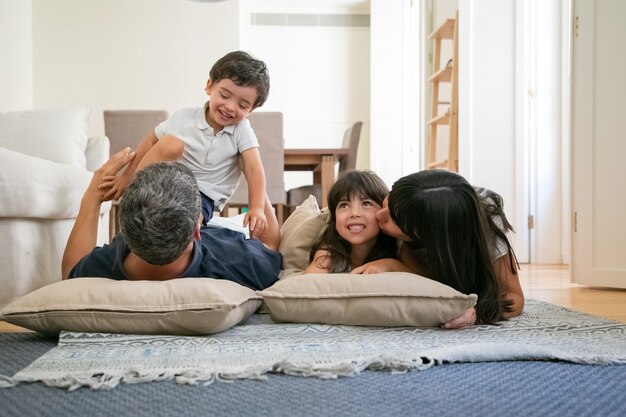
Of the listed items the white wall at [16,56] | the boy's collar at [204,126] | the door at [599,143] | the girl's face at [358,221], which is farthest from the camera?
the white wall at [16,56]

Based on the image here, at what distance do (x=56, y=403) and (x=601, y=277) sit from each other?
101 inches

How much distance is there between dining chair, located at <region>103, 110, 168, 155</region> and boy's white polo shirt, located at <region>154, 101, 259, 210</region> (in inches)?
79.9

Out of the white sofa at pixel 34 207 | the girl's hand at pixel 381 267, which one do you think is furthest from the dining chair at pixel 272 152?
the girl's hand at pixel 381 267

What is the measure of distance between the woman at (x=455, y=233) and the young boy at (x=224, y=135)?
0.64 meters

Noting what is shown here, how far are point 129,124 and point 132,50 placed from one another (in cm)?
A: 333

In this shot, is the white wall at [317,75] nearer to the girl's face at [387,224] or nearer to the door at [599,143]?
the door at [599,143]

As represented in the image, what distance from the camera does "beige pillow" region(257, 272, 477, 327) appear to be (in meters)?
1.47

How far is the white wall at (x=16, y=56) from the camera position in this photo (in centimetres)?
585

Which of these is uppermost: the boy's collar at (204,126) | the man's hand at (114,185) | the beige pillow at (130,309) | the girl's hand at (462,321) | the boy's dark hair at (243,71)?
the boy's dark hair at (243,71)

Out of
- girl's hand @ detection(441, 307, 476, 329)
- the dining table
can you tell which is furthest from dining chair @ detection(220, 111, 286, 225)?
girl's hand @ detection(441, 307, 476, 329)

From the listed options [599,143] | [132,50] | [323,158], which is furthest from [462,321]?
[132,50]

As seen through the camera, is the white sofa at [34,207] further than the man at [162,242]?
Yes

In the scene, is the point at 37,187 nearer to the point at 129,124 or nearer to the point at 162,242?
the point at 162,242

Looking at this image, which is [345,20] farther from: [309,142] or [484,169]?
[484,169]
